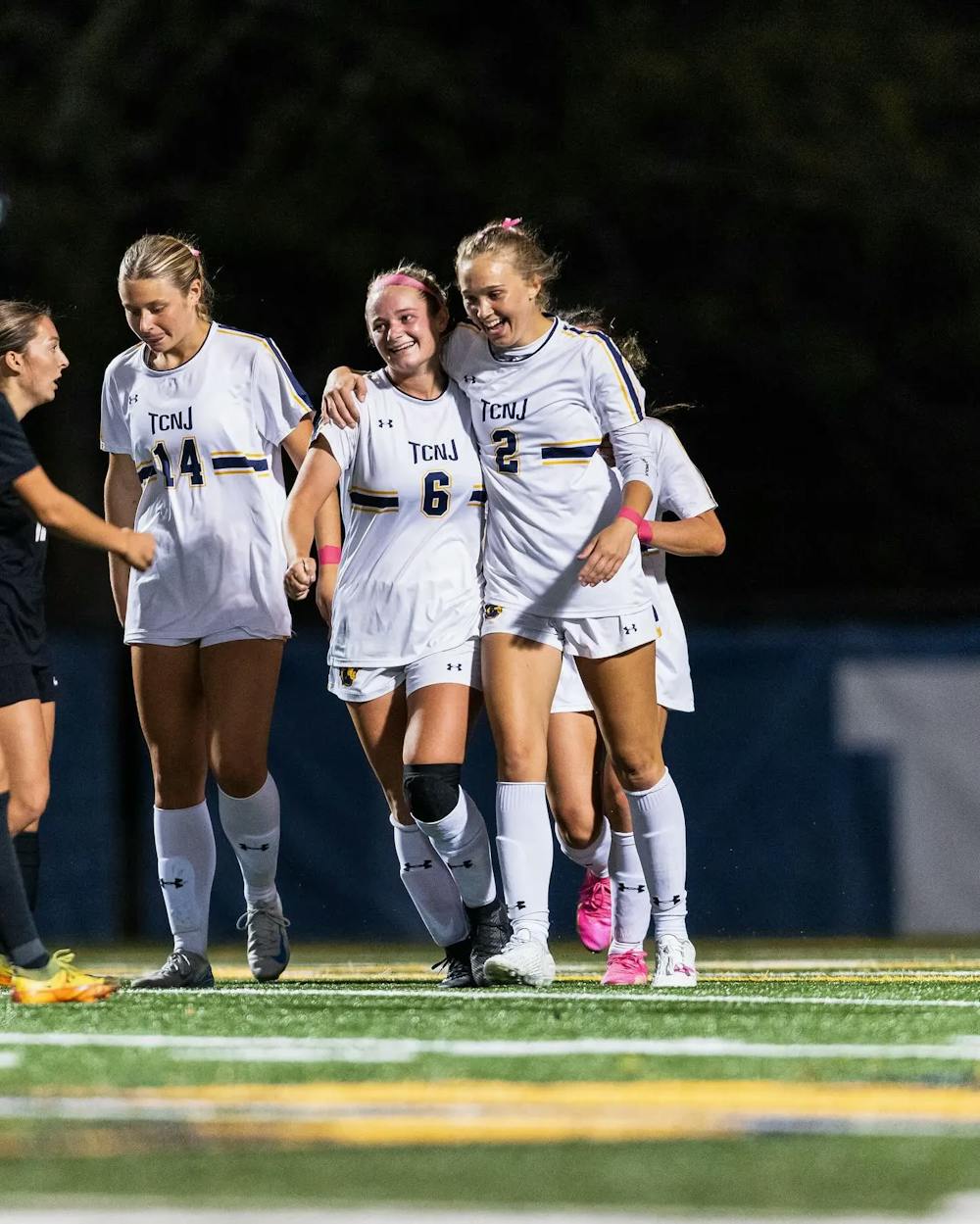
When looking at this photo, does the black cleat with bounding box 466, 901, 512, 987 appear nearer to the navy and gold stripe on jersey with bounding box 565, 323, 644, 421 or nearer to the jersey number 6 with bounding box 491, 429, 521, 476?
the jersey number 6 with bounding box 491, 429, 521, 476

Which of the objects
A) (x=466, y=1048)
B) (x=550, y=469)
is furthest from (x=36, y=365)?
(x=466, y=1048)

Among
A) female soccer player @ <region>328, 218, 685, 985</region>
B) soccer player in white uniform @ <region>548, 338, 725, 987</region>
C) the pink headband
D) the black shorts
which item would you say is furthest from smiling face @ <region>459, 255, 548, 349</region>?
the black shorts

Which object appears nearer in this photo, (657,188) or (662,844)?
(662,844)

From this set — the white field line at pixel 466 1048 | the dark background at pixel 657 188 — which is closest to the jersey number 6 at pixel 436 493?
the white field line at pixel 466 1048

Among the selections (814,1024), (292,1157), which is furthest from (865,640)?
(292,1157)

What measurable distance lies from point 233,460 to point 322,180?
41.7 feet

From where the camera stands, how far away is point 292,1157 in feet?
11.1

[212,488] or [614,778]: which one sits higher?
[212,488]

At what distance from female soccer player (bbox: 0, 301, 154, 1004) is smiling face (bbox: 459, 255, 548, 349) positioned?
1203mm

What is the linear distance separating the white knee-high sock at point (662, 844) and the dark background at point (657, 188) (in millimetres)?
11947

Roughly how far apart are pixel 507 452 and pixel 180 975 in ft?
5.63

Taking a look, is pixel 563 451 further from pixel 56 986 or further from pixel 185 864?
pixel 56 986

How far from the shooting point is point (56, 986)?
6.07m

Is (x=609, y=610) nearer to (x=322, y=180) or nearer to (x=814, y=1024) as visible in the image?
(x=814, y=1024)
